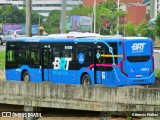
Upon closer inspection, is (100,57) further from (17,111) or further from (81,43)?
(17,111)

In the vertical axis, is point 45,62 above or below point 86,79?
above

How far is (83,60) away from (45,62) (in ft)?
10.8

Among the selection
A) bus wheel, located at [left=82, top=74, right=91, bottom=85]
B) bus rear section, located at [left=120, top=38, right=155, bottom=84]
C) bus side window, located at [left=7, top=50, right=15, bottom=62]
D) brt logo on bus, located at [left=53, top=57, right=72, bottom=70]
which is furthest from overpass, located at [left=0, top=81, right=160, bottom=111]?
bus side window, located at [left=7, top=50, right=15, bottom=62]

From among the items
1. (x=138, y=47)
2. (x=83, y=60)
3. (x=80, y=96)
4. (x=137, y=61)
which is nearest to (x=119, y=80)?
(x=137, y=61)

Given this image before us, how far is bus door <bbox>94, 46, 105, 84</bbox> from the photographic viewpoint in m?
28.3

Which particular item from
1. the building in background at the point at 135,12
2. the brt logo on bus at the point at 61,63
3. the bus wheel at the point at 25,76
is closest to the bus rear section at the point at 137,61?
the brt logo on bus at the point at 61,63

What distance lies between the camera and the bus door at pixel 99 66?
1116 inches

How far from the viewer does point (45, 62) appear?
3209 cm

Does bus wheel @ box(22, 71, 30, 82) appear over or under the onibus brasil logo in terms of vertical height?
under

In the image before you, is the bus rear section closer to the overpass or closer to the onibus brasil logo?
the onibus brasil logo

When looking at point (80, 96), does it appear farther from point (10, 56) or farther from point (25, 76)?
point (10, 56)

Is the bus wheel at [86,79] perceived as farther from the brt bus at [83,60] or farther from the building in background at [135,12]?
the building in background at [135,12]

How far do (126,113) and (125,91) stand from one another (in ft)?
3.02

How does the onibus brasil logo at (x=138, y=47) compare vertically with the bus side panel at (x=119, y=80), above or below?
above
